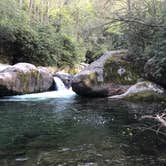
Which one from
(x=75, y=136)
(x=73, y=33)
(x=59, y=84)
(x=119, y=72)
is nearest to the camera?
(x=75, y=136)

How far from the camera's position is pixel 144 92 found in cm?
1557

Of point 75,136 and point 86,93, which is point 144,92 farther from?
point 75,136

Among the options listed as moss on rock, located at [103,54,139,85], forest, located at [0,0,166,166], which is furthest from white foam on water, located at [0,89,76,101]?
moss on rock, located at [103,54,139,85]

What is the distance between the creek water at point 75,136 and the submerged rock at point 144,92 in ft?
3.75

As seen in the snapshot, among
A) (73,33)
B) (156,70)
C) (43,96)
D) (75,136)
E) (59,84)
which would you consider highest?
(73,33)

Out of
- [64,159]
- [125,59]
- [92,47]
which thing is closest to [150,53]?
[125,59]

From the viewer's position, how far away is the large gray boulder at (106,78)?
17.0 meters

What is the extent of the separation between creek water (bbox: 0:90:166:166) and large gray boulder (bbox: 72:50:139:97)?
2.85m

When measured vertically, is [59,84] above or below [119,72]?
below

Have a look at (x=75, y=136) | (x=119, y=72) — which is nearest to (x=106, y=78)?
(x=119, y=72)

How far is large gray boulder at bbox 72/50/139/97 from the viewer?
1698 cm

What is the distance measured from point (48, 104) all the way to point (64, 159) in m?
7.99

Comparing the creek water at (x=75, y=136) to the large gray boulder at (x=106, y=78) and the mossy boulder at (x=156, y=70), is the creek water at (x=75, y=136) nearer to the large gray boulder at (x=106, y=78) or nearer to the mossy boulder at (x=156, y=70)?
the mossy boulder at (x=156, y=70)

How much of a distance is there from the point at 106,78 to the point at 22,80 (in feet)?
13.5
